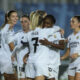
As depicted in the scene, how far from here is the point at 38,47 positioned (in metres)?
10.3

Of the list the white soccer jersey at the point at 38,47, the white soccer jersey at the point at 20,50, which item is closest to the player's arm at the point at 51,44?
the white soccer jersey at the point at 38,47

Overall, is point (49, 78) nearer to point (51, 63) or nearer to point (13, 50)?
point (51, 63)

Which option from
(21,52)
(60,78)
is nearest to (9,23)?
(21,52)

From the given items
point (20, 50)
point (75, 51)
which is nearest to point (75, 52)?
point (75, 51)

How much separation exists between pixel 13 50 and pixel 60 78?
3314mm

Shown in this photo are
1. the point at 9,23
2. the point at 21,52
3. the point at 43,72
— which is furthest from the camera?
the point at 9,23

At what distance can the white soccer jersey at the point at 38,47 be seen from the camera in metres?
10.2

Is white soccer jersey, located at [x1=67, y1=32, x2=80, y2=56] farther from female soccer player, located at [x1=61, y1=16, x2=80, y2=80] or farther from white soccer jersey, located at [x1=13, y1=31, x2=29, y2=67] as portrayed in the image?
white soccer jersey, located at [x1=13, y1=31, x2=29, y2=67]

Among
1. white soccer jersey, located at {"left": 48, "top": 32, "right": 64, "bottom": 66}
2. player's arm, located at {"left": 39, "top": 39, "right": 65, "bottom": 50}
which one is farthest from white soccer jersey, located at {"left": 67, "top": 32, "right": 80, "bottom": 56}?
player's arm, located at {"left": 39, "top": 39, "right": 65, "bottom": 50}

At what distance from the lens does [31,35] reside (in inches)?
418

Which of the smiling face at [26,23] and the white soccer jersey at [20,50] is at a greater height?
the smiling face at [26,23]

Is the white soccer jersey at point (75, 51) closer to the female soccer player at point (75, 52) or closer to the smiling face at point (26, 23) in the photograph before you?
the female soccer player at point (75, 52)

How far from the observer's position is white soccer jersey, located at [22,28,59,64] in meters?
10.2

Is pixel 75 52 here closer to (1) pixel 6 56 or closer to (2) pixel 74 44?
(2) pixel 74 44
